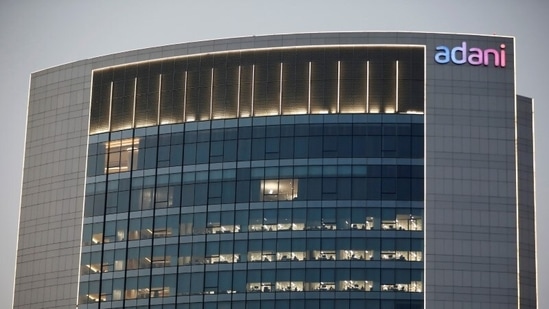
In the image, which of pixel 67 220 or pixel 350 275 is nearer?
pixel 350 275

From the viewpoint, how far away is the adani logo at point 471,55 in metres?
153

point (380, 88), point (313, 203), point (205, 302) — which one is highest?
point (380, 88)

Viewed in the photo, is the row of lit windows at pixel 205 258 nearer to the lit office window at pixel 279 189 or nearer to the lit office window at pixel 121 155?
the lit office window at pixel 279 189

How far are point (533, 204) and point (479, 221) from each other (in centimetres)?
690

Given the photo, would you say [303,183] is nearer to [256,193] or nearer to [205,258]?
[256,193]

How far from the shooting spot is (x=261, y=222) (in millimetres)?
151500

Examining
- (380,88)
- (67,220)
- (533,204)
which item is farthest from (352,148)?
(67,220)

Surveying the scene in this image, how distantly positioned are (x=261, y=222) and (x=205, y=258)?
675 centimetres

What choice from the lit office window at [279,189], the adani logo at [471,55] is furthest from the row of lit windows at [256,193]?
the adani logo at [471,55]

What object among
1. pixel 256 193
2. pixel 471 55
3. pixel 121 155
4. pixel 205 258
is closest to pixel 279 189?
pixel 256 193

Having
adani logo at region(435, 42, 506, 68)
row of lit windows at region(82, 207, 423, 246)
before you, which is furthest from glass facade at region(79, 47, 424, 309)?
adani logo at region(435, 42, 506, 68)

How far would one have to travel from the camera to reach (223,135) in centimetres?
15462

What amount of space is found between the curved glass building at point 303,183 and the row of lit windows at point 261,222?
0.47 ft

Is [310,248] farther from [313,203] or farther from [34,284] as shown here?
[34,284]
